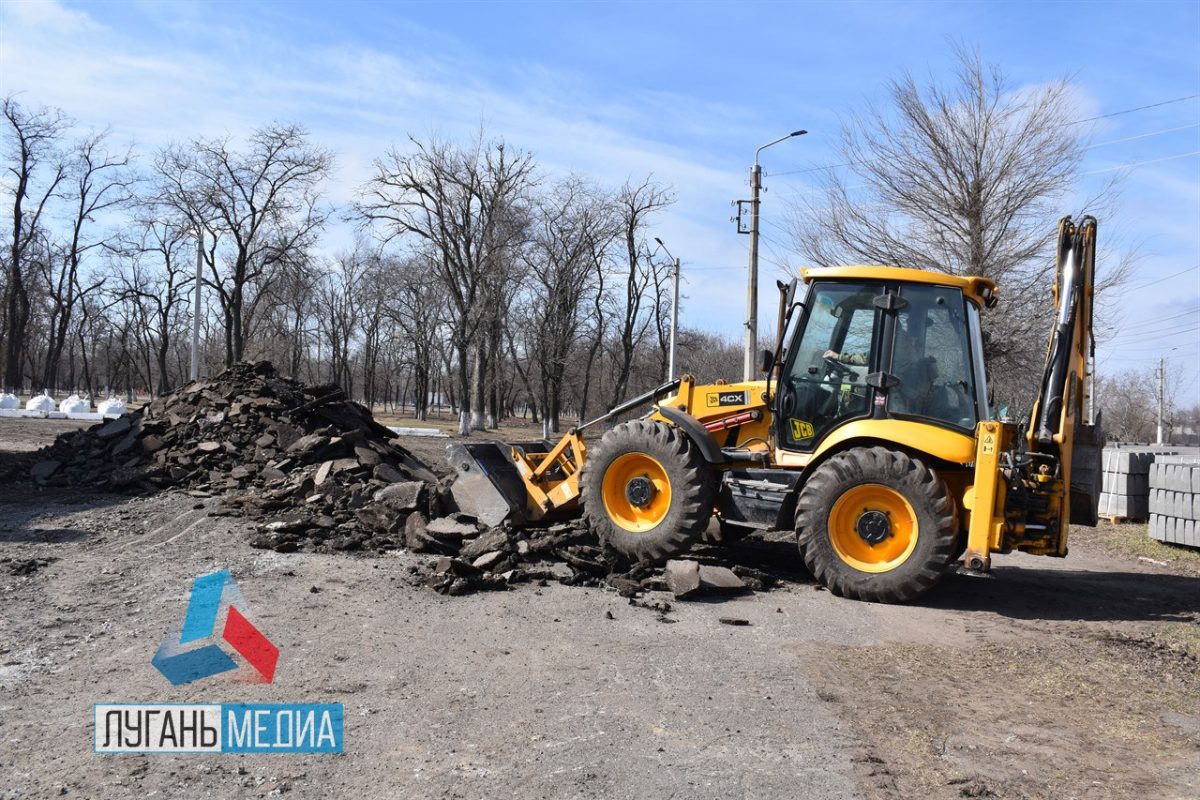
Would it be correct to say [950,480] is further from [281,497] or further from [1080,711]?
[281,497]

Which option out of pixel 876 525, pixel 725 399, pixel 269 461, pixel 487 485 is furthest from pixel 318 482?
Answer: pixel 876 525

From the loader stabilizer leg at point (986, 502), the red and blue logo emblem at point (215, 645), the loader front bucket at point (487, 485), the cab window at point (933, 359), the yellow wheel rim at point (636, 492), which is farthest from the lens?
the loader front bucket at point (487, 485)

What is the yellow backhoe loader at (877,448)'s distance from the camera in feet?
25.0

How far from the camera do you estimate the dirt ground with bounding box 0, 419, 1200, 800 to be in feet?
14.0

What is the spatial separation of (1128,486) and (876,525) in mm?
8777

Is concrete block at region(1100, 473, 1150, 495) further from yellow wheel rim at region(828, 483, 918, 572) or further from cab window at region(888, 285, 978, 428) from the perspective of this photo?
yellow wheel rim at region(828, 483, 918, 572)

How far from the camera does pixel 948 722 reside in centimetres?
512

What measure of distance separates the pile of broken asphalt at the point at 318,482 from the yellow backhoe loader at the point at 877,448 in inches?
28.0

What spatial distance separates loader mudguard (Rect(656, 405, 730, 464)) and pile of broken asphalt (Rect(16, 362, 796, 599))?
3.50 feet

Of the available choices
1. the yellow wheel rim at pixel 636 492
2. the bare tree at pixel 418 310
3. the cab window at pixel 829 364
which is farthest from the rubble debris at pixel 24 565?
the bare tree at pixel 418 310

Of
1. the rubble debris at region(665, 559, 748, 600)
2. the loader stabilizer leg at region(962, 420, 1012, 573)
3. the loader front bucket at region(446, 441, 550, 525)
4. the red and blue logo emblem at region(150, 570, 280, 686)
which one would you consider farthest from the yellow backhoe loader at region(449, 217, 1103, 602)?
the red and blue logo emblem at region(150, 570, 280, 686)

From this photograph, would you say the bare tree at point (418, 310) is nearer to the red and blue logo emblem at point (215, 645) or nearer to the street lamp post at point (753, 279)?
the street lamp post at point (753, 279)

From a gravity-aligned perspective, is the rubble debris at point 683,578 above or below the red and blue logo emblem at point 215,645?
above

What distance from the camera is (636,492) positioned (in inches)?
351
